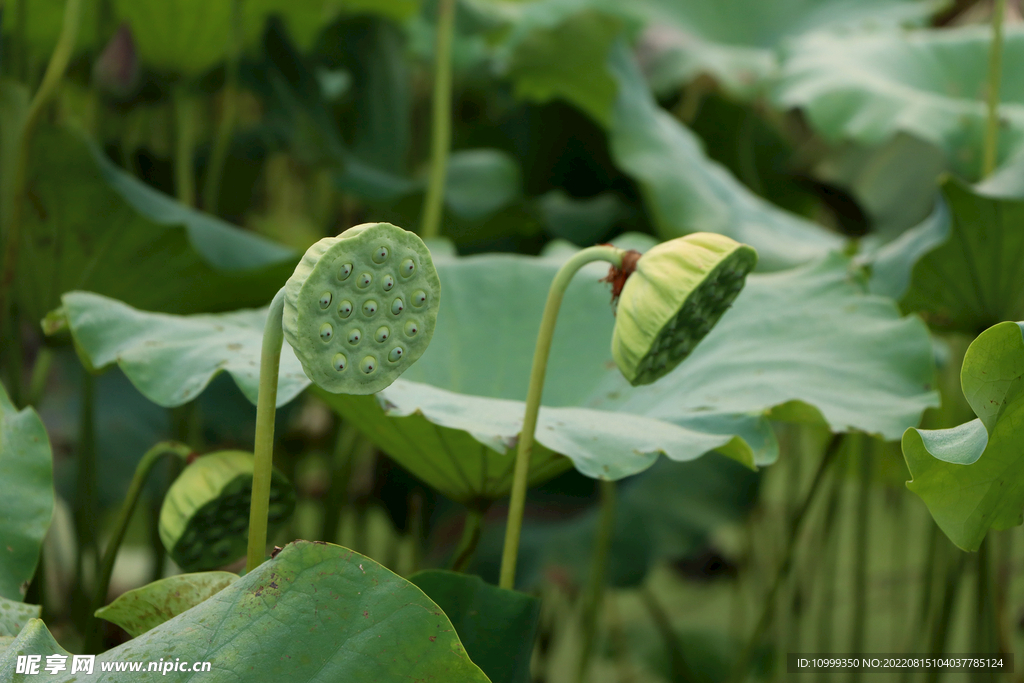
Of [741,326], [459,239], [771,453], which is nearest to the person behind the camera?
[771,453]

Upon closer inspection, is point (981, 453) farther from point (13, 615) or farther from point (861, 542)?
point (861, 542)

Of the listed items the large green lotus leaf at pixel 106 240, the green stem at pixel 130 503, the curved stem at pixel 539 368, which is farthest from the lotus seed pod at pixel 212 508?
the large green lotus leaf at pixel 106 240

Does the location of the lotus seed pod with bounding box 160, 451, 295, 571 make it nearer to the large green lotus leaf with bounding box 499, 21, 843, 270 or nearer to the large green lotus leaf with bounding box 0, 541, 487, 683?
the large green lotus leaf with bounding box 0, 541, 487, 683

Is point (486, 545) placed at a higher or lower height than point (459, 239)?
lower

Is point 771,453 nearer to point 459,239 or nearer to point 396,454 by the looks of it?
point 396,454

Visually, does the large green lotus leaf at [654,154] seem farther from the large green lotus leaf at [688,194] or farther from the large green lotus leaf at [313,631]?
the large green lotus leaf at [313,631]

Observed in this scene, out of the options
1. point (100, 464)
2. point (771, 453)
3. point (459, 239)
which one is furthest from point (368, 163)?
point (771, 453)

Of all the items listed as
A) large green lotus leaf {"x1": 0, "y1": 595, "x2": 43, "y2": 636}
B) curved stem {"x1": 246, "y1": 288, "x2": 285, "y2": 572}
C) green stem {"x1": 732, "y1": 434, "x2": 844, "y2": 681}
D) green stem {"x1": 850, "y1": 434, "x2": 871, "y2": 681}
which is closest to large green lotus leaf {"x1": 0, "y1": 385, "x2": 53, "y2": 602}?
large green lotus leaf {"x1": 0, "y1": 595, "x2": 43, "y2": 636}
